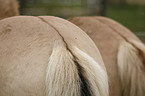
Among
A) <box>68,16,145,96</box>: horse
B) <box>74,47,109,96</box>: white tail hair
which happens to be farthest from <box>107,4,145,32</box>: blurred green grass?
<box>74,47,109,96</box>: white tail hair

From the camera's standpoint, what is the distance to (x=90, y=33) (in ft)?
4.89

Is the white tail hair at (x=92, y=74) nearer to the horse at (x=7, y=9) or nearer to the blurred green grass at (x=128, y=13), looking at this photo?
the horse at (x=7, y=9)

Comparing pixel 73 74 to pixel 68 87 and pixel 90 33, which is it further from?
pixel 90 33

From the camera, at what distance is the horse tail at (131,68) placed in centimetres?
128

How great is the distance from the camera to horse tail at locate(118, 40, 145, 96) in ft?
4.19

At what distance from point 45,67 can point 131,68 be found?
67cm

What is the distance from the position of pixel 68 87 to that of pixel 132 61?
24.7 inches

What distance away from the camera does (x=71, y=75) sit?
783mm

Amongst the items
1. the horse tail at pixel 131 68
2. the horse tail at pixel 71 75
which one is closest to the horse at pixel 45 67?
the horse tail at pixel 71 75

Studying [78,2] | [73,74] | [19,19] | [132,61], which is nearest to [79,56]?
[73,74]

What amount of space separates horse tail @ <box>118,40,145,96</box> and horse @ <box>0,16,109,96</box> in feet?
1.44

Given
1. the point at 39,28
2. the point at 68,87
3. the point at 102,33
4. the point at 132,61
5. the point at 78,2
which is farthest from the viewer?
the point at 78,2

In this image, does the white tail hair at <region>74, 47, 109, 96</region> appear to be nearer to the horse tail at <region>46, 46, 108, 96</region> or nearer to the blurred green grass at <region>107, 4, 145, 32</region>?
the horse tail at <region>46, 46, 108, 96</region>

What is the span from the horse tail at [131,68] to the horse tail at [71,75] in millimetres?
484
